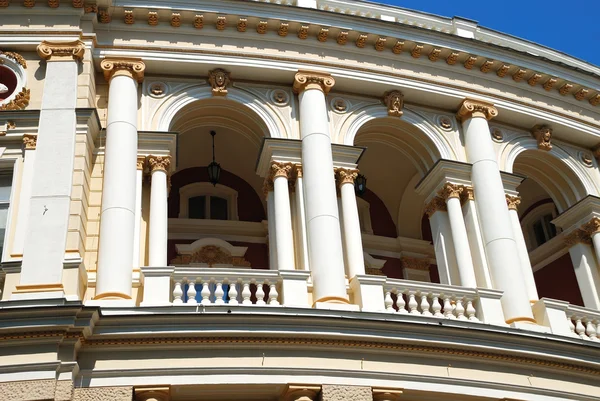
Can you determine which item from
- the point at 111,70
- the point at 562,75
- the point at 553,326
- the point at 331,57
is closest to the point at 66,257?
the point at 111,70

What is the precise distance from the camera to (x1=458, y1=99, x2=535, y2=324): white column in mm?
19828

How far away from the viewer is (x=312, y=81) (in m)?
21.7

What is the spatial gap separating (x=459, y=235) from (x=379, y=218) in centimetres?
632

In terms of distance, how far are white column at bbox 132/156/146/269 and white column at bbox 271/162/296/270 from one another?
9.77ft

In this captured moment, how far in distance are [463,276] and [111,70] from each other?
9.37m

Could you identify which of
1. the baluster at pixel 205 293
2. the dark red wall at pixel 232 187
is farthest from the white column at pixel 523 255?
the baluster at pixel 205 293

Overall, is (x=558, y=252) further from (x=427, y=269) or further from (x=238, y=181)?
(x=238, y=181)

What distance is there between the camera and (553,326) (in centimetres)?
1972

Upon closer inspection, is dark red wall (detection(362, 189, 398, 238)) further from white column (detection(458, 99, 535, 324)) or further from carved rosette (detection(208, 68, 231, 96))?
carved rosette (detection(208, 68, 231, 96))

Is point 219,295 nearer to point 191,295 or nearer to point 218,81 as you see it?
point 191,295

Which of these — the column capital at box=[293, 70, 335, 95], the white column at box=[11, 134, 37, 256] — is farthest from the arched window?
the white column at box=[11, 134, 37, 256]

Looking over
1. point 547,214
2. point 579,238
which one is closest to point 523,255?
point 579,238

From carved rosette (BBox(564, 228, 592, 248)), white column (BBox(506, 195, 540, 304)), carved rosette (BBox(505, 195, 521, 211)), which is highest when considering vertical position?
carved rosette (BBox(505, 195, 521, 211))

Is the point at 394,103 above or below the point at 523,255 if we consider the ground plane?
above
